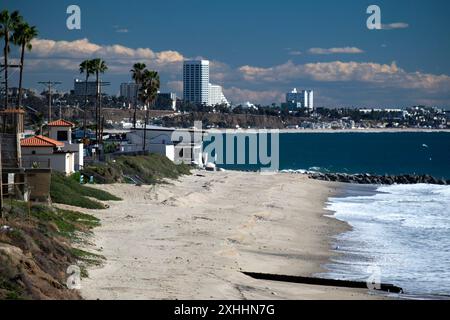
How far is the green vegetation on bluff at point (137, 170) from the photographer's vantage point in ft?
161

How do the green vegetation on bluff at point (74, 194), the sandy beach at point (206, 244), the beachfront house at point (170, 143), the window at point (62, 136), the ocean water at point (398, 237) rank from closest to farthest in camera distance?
the sandy beach at point (206, 244) → the ocean water at point (398, 237) → the green vegetation on bluff at point (74, 194) → the window at point (62, 136) → the beachfront house at point (170, 143)

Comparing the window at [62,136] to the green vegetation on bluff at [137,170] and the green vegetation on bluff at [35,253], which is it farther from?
the green vegetation on bluff at [35,253]

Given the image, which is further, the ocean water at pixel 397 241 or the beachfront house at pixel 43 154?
the beachfront house at pixel 43 154

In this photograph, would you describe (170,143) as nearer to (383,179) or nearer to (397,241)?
(383,179)

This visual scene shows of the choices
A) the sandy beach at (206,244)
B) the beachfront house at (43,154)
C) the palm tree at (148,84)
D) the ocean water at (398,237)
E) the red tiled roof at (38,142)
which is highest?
the palm tree at (148,84)

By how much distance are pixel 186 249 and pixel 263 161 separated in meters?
105

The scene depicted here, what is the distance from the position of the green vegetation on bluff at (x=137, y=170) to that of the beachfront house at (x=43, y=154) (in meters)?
4.24

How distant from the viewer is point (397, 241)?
124ft

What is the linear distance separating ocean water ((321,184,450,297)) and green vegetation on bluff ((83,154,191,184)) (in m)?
12.6

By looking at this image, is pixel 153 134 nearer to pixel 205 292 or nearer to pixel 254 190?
pixel 254 190

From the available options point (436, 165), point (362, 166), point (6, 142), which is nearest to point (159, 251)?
point (6, 142)

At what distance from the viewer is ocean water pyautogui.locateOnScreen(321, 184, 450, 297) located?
28.2 m

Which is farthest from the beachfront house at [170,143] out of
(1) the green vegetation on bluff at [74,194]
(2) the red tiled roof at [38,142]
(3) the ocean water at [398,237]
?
(1) the green vegetation on bluff at [74,194]

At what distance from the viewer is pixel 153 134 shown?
256ft
